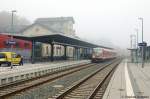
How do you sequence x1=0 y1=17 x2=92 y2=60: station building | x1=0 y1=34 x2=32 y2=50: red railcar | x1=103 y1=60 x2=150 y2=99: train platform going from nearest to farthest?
x1=103 y1=60 x2=150 y2=99: train platform < x1=0 y1=34 x2=32 y2=50: red railcar < x1=0 y1=17 x2=92 y2=60: station building

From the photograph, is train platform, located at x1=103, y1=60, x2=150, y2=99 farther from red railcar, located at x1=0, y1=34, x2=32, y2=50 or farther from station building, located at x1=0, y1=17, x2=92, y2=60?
station building, located at x1=0, y1=17, x2=92, y2=60

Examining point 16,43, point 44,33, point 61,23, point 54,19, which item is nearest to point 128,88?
point 16,43

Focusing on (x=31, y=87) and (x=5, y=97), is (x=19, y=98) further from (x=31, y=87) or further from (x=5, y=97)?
(x=31, y=87)

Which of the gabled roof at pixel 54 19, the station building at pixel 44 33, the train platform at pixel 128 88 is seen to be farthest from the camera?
the gabled roof at pixel 54 19

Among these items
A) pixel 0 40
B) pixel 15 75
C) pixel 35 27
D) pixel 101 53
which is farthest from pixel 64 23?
pixel 15 75

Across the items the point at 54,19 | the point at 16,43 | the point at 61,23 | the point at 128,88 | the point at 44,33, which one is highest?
the point at 54,19

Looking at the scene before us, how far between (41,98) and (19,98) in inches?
36.7

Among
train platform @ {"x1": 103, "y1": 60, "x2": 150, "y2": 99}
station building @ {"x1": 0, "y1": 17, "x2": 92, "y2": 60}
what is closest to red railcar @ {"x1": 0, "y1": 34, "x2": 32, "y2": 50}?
station building @ {"x1": 0, "y1": 17, "x2": 92, "y2": 60}

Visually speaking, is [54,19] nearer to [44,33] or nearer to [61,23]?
[61,23]

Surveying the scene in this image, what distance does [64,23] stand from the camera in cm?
11275

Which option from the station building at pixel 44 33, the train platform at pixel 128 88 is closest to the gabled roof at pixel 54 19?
the station building at pixel 44 33

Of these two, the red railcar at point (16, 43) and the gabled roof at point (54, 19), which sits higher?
the gabled roof at point (54, 19)

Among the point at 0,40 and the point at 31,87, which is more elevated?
the point at 0,40

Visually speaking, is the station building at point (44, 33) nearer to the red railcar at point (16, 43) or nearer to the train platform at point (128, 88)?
the red railcar at point (16, 43)
